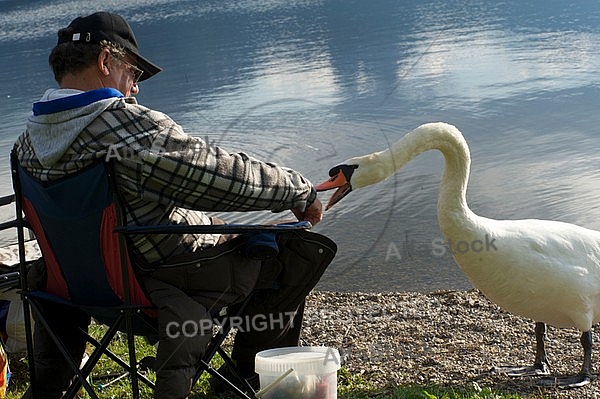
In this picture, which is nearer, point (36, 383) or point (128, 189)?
point (128, 189)

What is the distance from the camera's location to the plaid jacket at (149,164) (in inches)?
127

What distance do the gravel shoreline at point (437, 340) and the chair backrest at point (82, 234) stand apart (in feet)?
5.50

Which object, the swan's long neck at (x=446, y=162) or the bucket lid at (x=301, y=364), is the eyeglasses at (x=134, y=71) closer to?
the bucket lid at (x=301, y=364)

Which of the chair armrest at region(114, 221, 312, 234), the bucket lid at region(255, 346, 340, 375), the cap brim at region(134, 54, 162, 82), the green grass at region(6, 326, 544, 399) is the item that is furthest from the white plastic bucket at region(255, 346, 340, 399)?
the cap brim at region(134, 54, 162, 82)

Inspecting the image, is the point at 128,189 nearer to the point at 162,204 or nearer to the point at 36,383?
the point at 162,204

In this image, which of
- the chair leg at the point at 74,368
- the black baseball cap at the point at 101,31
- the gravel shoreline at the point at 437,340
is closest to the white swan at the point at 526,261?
the gravel shoreline at the point at 437,340

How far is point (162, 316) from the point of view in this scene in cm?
332

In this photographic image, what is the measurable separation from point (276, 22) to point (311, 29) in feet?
12.8

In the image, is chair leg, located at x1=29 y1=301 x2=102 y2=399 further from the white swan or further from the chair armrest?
the white swan

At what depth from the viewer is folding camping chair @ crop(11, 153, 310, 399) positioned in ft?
10.7

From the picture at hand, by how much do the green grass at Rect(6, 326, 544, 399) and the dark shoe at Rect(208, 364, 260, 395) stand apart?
4cm

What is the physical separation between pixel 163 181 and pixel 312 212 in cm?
66

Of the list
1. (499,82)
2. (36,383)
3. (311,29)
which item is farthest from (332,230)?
(311,29)

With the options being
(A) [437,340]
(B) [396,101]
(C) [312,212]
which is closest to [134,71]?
(C) [312,212]
